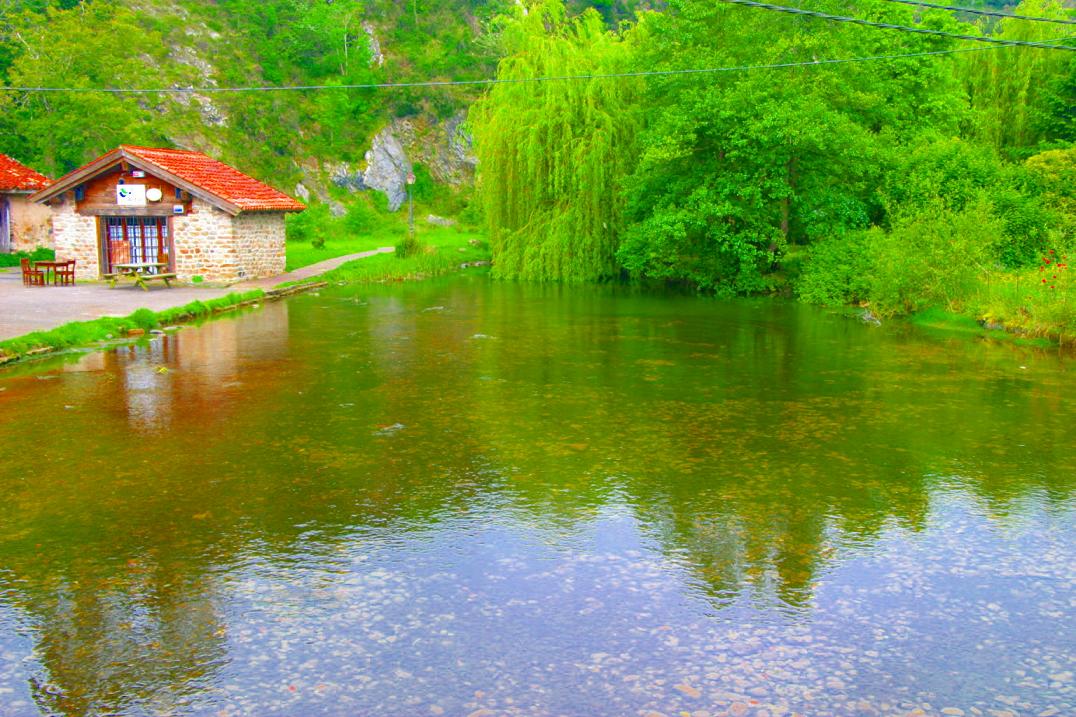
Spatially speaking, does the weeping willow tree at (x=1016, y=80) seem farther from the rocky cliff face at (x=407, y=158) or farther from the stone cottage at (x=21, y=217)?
the stone cottage at (x=21, y=217)

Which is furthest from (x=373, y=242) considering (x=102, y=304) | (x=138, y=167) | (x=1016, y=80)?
(x=1016, y=80)

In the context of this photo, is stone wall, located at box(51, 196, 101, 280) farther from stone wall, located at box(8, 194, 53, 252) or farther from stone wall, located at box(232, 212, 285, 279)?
stone wall, located at box(8, 194, 53, 252)

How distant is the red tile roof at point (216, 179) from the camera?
3044 cm

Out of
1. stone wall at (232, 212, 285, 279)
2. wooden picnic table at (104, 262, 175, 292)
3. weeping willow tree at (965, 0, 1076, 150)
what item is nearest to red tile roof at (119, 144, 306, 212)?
stone wall at (232, 212, 285, 279)

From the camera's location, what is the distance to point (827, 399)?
553 inches

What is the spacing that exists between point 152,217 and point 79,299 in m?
6.67

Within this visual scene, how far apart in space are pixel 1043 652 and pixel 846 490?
3.48 m

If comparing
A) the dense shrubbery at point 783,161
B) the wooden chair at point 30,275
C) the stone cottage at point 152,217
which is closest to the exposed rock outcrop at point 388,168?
the dense shrubbery at point 783,161

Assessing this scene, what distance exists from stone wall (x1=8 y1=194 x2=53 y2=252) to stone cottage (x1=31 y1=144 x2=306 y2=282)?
261 inches

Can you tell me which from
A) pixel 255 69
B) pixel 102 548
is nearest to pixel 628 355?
pixel 102 548

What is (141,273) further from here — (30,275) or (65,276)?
(30,275)

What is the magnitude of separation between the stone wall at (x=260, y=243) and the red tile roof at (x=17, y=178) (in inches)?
404

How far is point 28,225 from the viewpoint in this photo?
3719 centimetres

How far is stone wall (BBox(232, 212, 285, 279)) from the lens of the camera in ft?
104
